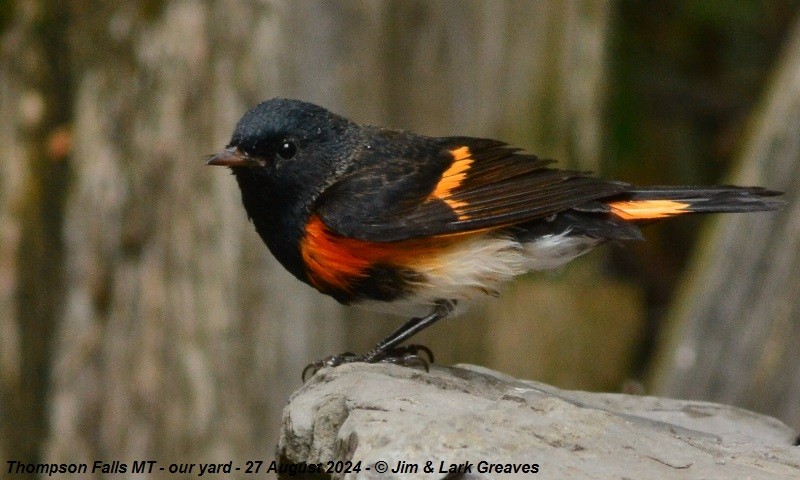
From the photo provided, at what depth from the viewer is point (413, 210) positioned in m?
3.69

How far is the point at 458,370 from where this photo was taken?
370 cm

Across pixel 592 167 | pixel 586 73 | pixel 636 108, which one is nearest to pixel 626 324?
pixel 592 167

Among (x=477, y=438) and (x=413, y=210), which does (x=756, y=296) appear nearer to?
(x=413, y=210)

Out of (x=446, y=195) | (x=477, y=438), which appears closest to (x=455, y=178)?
(x=446, y=195)

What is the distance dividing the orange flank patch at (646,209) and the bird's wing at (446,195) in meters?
0.08

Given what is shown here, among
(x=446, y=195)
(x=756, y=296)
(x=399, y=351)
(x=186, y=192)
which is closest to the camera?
(x=446, y=195)

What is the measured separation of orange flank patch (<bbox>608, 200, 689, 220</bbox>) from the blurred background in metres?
1.36

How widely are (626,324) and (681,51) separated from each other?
9.32ft

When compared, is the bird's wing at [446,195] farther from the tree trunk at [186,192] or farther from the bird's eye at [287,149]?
the tree trunk at [186,192]

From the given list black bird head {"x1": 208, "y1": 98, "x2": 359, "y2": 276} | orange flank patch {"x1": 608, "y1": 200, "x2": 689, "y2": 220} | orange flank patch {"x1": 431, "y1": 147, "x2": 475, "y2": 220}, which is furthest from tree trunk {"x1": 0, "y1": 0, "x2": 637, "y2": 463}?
orange flank patch {"x1": 608, "y1": 200, "x2": 689, "y2": 220}

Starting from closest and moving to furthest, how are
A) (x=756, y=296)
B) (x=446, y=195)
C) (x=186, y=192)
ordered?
(x=446, y=195), (x=756, y=296), (x=186, y=192)

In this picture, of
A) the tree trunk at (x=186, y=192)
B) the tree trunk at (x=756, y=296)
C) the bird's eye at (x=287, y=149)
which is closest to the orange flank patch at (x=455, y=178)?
the bird's eye at (x=287, y=149)

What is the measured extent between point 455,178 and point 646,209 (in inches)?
25.1

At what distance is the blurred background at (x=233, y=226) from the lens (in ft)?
16.3
